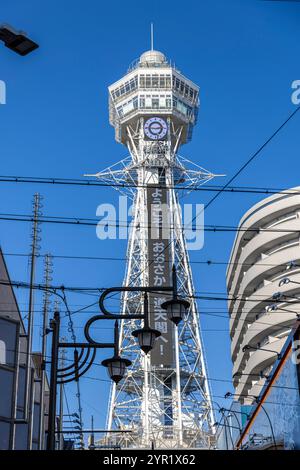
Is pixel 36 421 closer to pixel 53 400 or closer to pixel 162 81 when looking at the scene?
pixel 53 400

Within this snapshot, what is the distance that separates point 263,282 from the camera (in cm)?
6950

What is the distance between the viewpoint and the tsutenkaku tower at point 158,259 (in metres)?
75.6

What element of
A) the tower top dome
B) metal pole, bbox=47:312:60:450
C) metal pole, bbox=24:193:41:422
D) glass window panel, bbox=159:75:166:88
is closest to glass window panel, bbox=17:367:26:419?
metal pole, bbox=24:193:41:422

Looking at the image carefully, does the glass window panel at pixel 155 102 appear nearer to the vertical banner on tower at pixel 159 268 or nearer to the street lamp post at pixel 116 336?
the vertical banner on tower at pixel 159 268

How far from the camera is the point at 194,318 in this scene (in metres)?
81.6

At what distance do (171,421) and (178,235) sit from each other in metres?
18.4

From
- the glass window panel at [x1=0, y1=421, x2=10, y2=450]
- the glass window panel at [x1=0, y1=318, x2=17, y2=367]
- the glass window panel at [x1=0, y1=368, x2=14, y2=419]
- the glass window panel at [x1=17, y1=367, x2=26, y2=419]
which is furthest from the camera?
the glass window panel at [x1=17, y1=367, x2=26, y2=419]

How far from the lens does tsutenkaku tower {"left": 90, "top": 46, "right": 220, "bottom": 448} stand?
7556cm

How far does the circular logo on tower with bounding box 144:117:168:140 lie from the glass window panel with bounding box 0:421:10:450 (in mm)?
68428

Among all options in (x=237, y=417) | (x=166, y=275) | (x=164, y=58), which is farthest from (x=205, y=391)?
(x=164, y=58)

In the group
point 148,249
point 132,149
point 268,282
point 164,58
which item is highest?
point 164,58

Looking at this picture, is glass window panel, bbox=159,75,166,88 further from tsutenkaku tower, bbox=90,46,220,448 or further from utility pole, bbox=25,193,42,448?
utility pole, bbox=25,193,42,448
